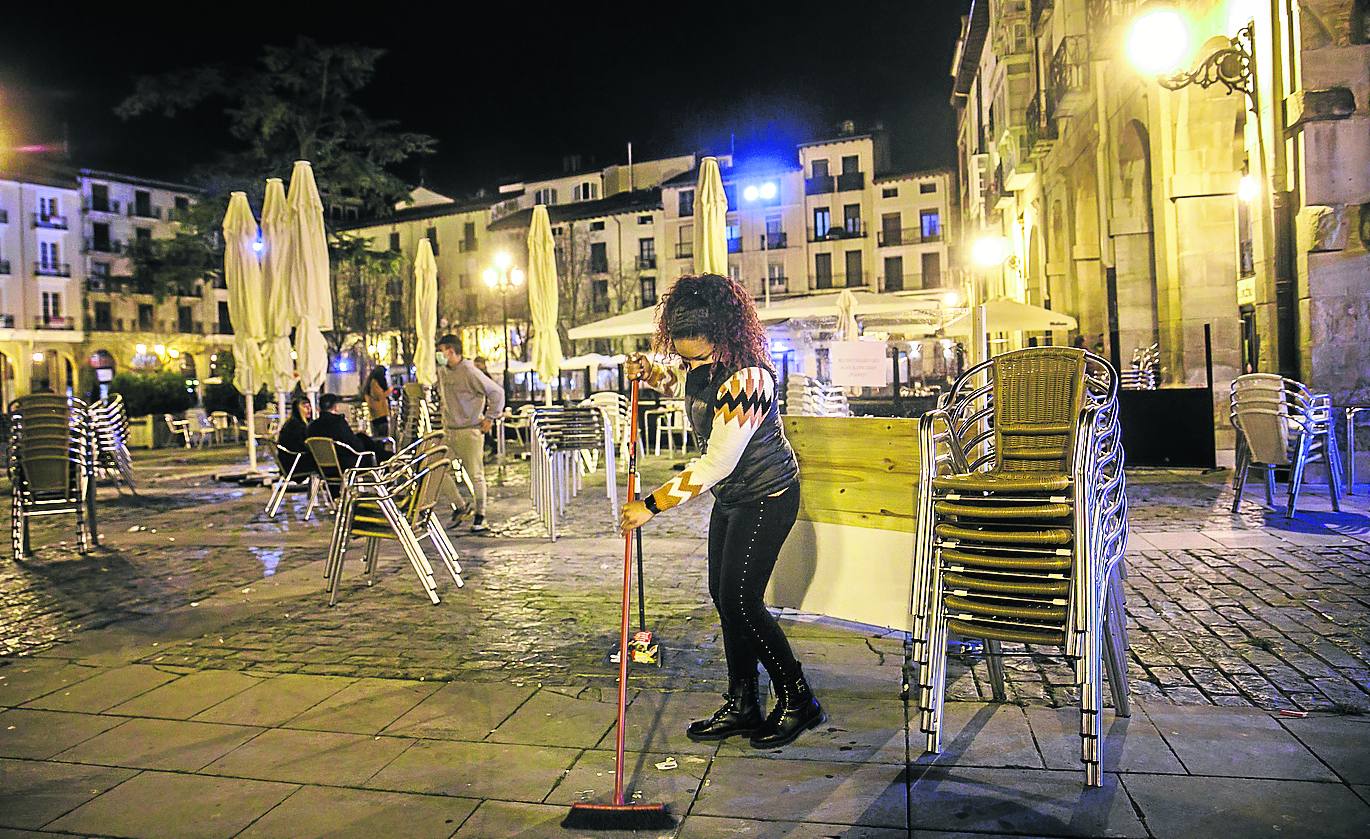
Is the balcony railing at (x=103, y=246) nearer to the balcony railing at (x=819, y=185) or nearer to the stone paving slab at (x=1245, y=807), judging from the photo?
the balcony railing at (x=819, y=185)

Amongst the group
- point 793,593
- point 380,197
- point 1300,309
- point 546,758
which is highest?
point 380,197

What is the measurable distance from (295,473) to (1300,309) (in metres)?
10.9

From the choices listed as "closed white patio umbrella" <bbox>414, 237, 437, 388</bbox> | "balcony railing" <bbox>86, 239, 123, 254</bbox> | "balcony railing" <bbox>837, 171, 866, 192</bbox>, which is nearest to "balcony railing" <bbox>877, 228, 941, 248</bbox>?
"balcony railing" <bbox>837, 171, 866, 192</bbox>

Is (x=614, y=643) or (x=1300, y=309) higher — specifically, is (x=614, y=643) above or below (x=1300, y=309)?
below

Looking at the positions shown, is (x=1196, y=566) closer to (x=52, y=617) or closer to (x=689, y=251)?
(x=52, y=617)

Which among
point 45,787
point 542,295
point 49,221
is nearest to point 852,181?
point 542,295

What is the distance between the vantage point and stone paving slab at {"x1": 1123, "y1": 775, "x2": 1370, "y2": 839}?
295 centimetres

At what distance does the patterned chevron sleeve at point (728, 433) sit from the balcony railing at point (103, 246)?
240 ft

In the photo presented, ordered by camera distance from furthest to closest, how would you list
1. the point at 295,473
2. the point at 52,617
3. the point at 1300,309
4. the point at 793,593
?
the point at 295,473
the point at 1300,309
the point at 52,617
the point at 793,593

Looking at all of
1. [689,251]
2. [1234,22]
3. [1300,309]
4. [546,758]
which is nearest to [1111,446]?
[546,758]

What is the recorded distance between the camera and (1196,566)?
670 centimetres

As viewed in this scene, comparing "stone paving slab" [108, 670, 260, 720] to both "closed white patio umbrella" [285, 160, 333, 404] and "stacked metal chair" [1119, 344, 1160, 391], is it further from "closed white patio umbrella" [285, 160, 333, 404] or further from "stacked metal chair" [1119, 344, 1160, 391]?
"stacked metal chair" [1119, 344, 1160, 391]

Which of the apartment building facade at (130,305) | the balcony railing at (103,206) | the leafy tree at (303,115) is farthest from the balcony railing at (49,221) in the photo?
the leafy tree at (303,115)

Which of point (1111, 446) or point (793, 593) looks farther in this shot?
point (793, 593)
